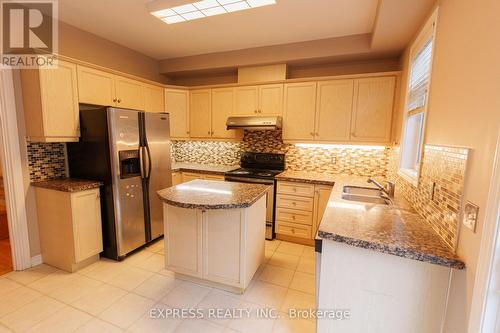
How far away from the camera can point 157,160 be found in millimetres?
3078

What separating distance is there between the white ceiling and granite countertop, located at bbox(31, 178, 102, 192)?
183 centimetres

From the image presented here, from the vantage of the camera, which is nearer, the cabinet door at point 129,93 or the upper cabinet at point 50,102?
the upper cabinet at point 50,102

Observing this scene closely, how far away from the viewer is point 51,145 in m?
2.68

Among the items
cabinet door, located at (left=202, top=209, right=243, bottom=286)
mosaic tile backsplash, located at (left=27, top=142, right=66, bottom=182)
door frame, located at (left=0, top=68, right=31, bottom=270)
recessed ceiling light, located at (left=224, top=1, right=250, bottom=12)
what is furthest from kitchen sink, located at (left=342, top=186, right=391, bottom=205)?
door frame, located at (left=0, top=68, right=31, bottom=270)

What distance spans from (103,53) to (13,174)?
1.85m

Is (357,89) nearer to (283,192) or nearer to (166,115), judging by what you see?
(283,192)

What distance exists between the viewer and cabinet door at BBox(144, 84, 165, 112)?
352 centimetres

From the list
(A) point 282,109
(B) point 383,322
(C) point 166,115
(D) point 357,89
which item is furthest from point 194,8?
(B) point 383,322

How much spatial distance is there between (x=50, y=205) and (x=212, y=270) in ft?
6.26

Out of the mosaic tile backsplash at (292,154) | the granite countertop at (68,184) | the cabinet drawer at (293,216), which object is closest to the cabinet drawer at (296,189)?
the cabinet drawer at (293,216)

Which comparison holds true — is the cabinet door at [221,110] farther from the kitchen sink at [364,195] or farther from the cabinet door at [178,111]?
the kitchen sink at [364,195]

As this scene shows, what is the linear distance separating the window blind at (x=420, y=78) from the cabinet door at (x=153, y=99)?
341 centimetres

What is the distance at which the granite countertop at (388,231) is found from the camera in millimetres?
1190

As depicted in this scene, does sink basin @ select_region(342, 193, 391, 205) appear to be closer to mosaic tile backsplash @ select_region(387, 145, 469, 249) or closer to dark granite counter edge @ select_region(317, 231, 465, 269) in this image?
mosaic tile backsplash @ select_region(387, 145, 469, 249)
